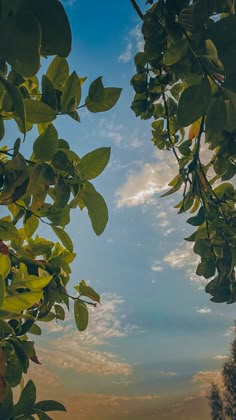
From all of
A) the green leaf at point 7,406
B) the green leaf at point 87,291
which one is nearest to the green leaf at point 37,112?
the green leaf at point 7,406

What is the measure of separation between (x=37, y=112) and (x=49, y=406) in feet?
3.31

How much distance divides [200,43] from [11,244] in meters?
1.34

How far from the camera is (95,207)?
1327mm

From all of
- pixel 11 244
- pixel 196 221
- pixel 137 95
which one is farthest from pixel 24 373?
pixel 137 95

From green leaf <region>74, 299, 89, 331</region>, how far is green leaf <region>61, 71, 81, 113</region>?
1028 mm

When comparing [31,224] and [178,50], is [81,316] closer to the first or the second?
[31,224]

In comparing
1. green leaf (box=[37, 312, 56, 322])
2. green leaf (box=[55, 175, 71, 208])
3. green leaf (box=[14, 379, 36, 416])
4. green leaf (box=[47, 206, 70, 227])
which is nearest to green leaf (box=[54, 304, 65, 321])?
green leaf (box=[37, 312, 56, 322])

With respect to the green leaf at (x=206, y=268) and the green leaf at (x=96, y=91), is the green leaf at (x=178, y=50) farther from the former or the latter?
the green leaf at (x=206, y=268)

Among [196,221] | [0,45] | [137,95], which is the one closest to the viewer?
[0,45]

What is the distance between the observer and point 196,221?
208 cm

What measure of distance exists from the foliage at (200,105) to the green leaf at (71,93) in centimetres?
30

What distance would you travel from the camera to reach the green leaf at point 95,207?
1301mm

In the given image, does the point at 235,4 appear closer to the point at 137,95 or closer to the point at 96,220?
the point at 96,220

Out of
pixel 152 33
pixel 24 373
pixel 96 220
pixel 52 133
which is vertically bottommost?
pixel 24 373
